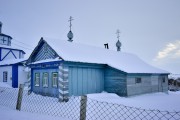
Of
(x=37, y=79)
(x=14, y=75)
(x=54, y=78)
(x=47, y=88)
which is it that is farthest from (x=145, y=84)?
(x=14, y=75)

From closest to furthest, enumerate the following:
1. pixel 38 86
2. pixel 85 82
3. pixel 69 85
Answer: pixel 69 85, pixel 85 82, pixel 38 86

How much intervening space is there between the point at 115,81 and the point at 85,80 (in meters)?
3.00

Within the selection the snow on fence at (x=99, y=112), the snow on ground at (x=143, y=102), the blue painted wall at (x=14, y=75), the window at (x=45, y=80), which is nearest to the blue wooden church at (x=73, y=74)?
the window at (x=45, y=80)

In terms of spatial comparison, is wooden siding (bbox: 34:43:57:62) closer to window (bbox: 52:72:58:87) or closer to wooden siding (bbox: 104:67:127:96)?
window (bbox: 52:72:58:87)

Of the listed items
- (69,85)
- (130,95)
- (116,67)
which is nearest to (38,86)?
(69,85)

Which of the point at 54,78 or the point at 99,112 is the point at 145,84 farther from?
the point at 99,112

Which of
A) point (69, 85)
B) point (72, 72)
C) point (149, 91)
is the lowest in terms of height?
point (149, 91)

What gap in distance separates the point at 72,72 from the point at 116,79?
454 cm

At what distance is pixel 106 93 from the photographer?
57.2 ft

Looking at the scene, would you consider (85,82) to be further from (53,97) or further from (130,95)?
(130,95)

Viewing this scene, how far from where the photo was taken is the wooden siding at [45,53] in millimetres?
16397

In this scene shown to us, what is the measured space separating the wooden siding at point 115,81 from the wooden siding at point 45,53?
18.3ft

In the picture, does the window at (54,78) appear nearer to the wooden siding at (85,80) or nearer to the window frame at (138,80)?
the wooden siding at (85,80)

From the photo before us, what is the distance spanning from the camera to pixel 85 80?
651 inches
